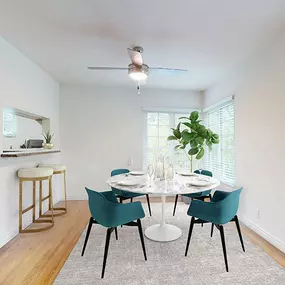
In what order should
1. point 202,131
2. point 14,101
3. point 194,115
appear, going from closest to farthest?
point 14,101, point 202,131, point 194,115

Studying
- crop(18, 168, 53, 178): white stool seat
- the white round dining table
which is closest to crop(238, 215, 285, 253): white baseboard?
the white round dining table

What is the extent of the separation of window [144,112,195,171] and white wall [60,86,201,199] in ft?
0.61

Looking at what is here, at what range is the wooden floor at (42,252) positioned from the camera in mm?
1844

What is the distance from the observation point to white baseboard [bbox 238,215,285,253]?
2.27 meters

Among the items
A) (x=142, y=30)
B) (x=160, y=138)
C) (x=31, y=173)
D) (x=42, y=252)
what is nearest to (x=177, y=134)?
(x=160, y=138)

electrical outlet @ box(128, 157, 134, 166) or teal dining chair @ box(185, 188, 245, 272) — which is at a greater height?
electrical outlet @ box(128, 157, 134, 166)

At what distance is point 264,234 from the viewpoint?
253 centimetres

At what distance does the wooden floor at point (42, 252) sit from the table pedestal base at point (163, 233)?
932mm

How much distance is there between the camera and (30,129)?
3.30m

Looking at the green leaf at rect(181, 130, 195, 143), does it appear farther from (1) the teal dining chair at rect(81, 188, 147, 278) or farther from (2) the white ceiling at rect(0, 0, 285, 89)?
(1) the teal dining chair at rect(81, 188, 147, 278)

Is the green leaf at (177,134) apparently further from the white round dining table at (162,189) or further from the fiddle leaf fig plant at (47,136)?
the fiddle leaf fig plant at (47,136)

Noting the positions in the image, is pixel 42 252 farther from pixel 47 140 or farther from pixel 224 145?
pixel 224 145

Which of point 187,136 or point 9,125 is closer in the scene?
point 9,125

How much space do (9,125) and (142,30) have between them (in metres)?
2.17
